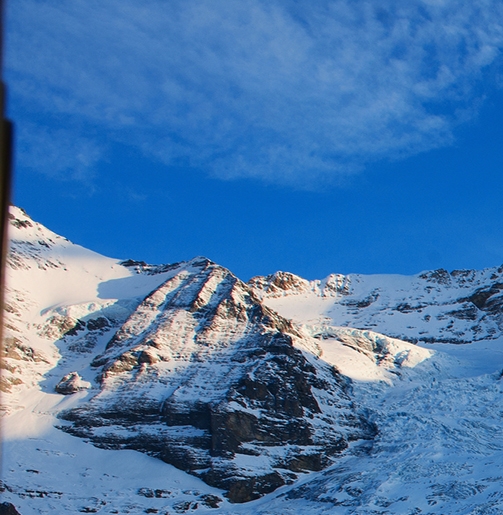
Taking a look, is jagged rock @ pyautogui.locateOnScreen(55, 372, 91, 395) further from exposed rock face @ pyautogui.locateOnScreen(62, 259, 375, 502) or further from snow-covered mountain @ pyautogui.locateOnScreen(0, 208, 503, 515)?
exposed rock face @ pyautogui.locateOnScreen(62, 259, 375, 502)

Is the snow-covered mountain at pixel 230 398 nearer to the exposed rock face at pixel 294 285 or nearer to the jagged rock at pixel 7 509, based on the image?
the jagged rock at pixel 7 509

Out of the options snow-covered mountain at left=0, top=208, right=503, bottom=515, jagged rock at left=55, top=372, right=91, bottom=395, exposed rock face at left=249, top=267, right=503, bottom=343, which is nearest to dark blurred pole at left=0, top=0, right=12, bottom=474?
Answer: snow-covered mountain at left=0, top=208, right=503, bottom=515

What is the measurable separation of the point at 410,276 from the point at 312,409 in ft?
257

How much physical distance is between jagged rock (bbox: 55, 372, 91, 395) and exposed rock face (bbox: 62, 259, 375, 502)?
8.84 ft

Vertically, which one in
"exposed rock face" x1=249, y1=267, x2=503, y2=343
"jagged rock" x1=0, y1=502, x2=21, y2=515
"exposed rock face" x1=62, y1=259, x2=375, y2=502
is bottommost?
"jagged rock" x1=0, y1=502, x2=21, y2=515

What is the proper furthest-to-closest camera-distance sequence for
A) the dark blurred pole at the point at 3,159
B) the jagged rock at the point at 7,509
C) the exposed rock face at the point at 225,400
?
the exposed rock face at the point at 225,400
the jagged rock at the point at 7,509
the dark blurred pole at the point at 3,159

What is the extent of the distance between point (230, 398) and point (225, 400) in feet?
2.16

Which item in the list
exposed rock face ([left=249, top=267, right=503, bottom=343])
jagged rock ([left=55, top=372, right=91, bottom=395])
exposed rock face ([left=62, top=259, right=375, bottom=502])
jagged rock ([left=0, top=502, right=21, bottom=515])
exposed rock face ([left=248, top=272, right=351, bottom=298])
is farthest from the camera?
exposed rock face ([left=248, top=272, right=351, bottom=298])

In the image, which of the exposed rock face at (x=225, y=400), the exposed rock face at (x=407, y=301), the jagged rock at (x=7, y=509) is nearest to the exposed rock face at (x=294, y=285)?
the exposed rock face at (x=407, y=301)

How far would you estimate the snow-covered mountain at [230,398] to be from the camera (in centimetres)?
8706

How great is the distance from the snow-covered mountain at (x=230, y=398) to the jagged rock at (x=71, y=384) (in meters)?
0.23

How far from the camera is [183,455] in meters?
101

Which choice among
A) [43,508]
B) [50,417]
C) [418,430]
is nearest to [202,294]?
[50,417]

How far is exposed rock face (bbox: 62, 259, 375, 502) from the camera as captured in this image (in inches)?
3917
